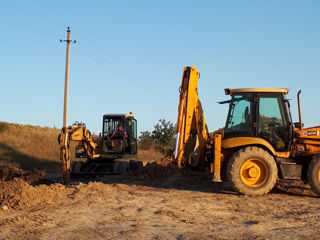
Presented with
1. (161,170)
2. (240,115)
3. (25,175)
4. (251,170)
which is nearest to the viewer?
(251,170)

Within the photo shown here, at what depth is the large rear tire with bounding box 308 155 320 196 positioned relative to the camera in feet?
31.9

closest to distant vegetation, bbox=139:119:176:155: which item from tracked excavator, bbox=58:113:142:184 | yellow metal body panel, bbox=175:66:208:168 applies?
tracked excavator, bbox=58:113:142:184

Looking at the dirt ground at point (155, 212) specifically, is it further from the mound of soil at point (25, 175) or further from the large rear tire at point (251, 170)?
the mound of soil at point (25, 175)

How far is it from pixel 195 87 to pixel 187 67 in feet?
2.09

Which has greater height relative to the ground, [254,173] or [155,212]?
[254,173]

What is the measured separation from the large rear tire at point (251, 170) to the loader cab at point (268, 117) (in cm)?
52

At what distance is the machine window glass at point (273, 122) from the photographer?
33.4 ft

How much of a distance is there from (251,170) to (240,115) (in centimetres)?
150

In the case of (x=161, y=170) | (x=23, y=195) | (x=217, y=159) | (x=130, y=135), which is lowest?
(x=23, y=195)

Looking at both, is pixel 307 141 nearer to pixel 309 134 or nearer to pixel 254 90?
pixel 309 134

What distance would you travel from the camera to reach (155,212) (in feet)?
26.2

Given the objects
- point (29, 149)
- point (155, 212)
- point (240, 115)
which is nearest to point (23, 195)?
point (155, 212)

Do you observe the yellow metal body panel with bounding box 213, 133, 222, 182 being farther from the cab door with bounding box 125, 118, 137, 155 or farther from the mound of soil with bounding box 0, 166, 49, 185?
the cab door with bounding box 125, 118, 137, 155

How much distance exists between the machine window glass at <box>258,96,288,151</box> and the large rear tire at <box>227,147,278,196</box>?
0.49 meters
